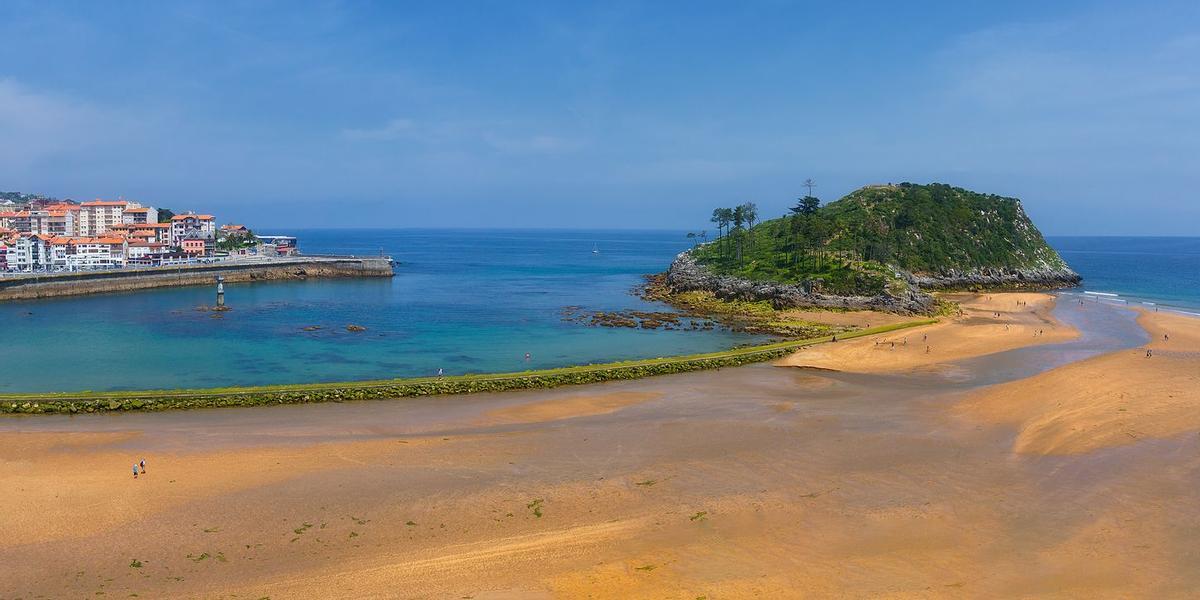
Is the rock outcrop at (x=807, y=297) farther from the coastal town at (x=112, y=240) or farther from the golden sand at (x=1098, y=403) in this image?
the coastal town at (x=112, y=240)

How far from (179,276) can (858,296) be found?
98.7 meters

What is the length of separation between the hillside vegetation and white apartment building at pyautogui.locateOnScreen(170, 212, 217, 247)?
113m

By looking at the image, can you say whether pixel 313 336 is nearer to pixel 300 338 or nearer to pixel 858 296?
pixel 300 338

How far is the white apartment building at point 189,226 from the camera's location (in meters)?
149

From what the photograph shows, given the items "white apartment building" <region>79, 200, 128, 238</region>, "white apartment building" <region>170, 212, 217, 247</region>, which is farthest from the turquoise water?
"white apartment building" <region>79, 200, 128, 238</region>

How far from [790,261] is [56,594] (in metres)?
86.4

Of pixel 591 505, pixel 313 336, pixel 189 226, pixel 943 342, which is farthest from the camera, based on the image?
pixel 189 226

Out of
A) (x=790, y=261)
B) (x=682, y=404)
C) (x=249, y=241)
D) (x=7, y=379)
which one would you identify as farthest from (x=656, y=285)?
(x=249, y=241)

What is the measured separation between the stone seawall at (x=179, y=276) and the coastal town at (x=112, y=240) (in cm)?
618

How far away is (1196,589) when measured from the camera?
18.0 meters

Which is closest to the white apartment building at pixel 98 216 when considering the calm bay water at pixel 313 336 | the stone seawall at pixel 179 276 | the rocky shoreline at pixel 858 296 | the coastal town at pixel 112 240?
the coastal town at pixel 112 240

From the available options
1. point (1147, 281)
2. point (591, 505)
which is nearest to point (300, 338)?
A: point (591, 505)

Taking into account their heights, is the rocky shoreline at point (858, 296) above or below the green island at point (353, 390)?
above

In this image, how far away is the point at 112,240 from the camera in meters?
118
